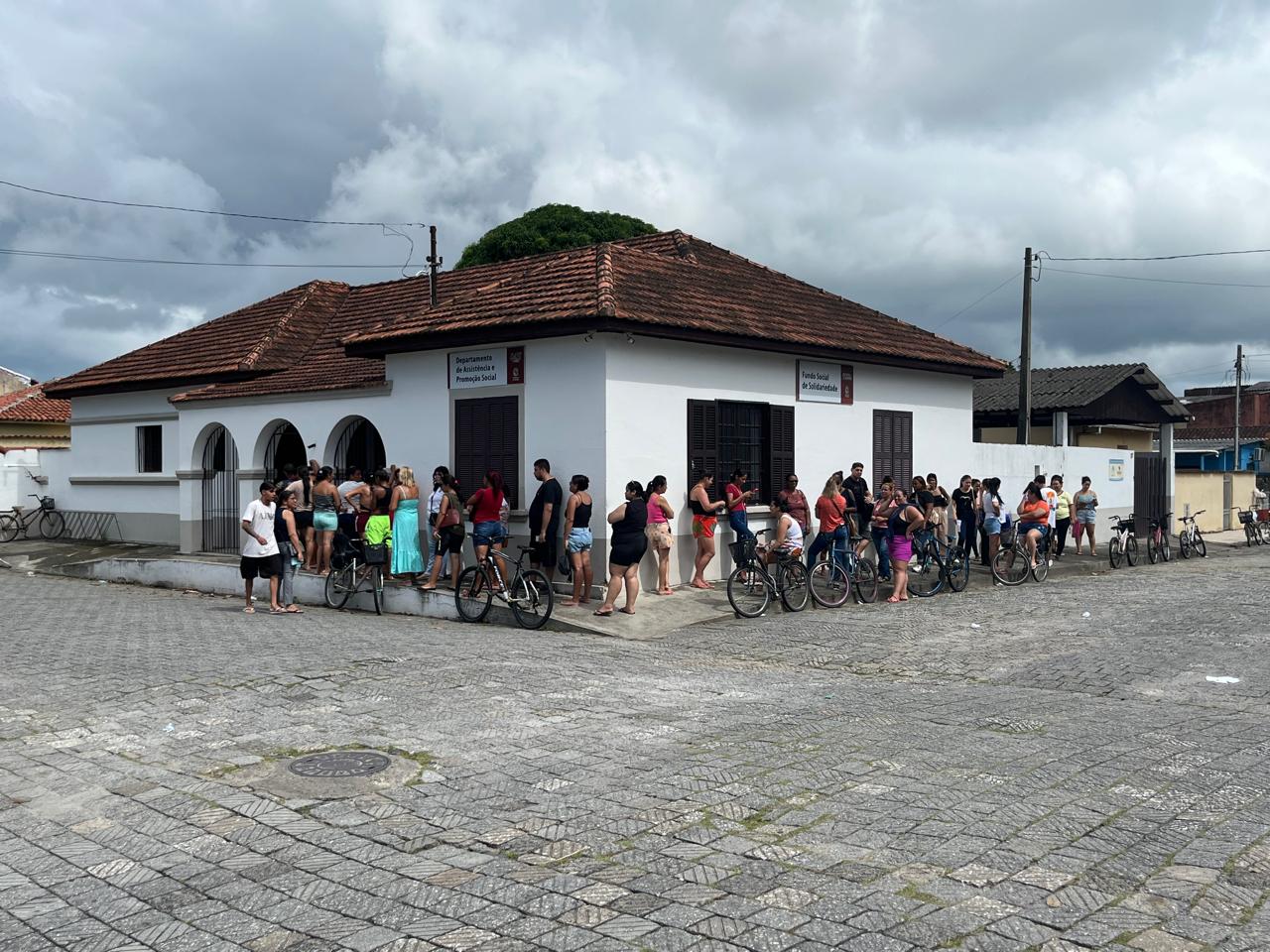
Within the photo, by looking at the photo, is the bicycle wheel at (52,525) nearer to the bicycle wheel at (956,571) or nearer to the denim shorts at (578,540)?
the denim shorts at (578,540)

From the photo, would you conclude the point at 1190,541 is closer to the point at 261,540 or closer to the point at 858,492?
the point at 858,492

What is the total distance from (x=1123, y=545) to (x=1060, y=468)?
3.77 meters

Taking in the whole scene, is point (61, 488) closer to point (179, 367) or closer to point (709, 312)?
point (179, 367)

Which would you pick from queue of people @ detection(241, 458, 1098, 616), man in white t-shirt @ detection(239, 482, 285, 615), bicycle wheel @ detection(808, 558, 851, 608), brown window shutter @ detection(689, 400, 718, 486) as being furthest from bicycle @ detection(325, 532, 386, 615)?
bicycle wheel @ detection(808, 558, 851, 608)

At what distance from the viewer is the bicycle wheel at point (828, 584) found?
589 inches

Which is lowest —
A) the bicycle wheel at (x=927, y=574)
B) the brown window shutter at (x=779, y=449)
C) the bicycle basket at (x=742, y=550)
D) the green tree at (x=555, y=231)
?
the bicycle wheel at (x=927, y=574)

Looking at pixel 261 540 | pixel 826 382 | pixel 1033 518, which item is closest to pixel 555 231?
pixel 826 382

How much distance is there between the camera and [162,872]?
5156 mm

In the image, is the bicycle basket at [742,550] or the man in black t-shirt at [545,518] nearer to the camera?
the man in black t-shirt at [545,518]

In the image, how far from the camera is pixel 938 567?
55.8ft

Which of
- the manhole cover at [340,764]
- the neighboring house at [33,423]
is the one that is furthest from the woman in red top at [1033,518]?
the neighboring house at [33,423]

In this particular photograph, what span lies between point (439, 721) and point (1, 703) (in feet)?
11.8

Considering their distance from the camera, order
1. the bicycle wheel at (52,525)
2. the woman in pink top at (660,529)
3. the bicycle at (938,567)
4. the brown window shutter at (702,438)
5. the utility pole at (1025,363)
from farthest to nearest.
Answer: the bicycle wheel at (52,525)
the utility pole at (1025,363)
the bicycle at (938,567)
the brown window shutter at (702,438)
the woman in pink top at (660,529)

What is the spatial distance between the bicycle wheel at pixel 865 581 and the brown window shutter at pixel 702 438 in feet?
8.19
